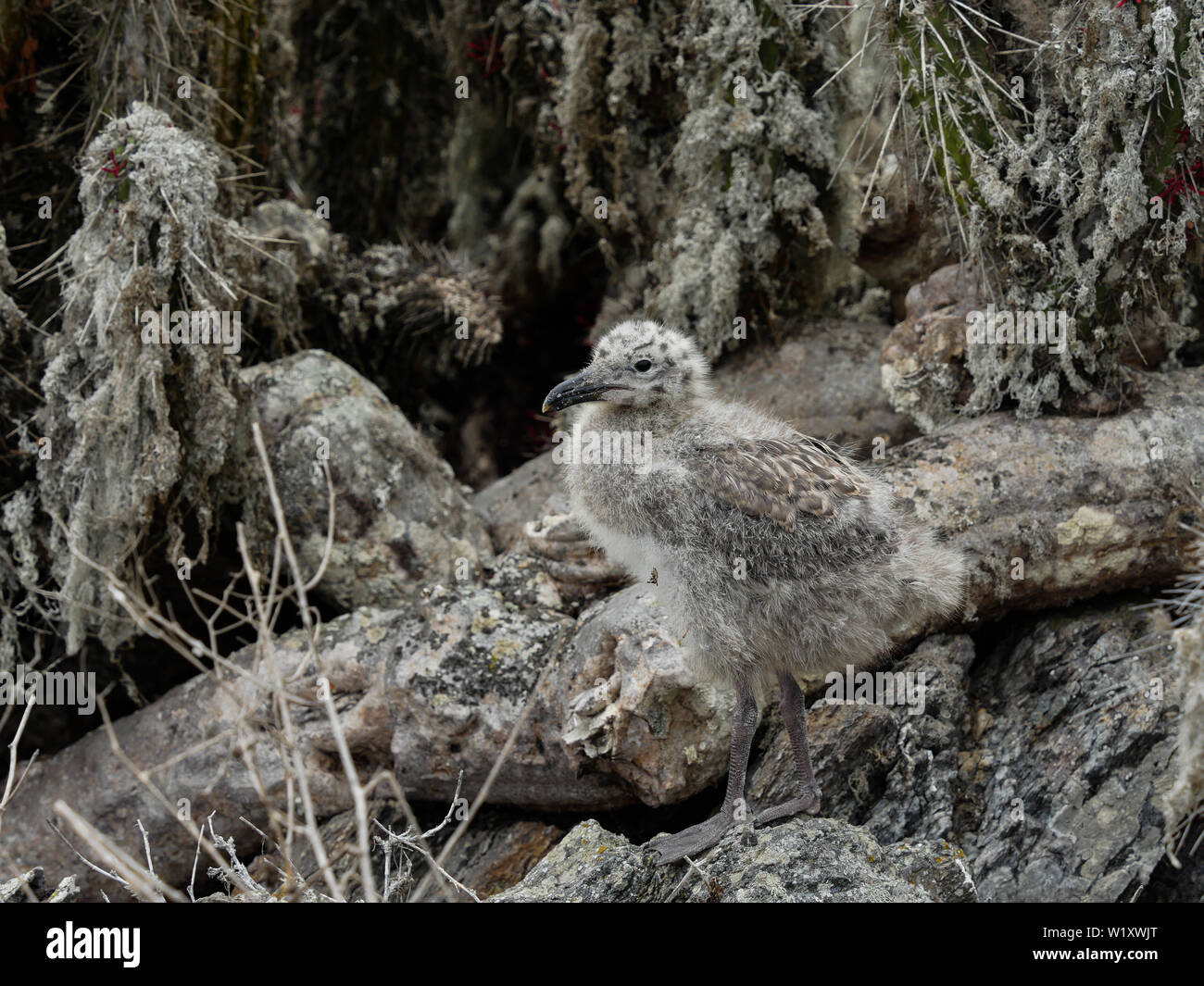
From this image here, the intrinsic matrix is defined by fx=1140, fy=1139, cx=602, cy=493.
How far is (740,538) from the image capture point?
4.10 metres

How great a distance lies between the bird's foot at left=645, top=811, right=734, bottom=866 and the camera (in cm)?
418

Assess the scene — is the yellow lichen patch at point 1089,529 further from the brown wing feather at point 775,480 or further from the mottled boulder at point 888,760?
the brown wing feather at point 775,480

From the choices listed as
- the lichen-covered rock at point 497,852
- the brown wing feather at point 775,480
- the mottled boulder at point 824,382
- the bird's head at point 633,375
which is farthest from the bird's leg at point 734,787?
the mottled boulder at point 824,382

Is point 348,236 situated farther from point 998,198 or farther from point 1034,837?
point 1034,837

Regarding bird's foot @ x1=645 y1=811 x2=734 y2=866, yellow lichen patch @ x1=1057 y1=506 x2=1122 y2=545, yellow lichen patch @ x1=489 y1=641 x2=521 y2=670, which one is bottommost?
bird's foot @ x1=645 y1=811 x2=734 y2=866

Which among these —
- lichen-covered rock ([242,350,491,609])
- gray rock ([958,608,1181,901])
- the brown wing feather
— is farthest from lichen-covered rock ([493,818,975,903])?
lichen-covered rock ([242,350,491,609])

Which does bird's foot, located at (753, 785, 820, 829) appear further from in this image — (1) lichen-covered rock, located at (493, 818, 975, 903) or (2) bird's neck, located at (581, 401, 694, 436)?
(2) bird's neck, located at (581, 401, 694, 436)

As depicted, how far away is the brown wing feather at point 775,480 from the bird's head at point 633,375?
1.05 ft

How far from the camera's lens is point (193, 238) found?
5527 millimetres

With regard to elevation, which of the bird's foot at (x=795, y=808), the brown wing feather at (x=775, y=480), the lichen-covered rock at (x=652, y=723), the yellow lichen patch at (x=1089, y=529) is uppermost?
the brown wing feather at (x=775, y=480)

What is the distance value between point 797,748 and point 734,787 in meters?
0.30

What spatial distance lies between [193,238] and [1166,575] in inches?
189

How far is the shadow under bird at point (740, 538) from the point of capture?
4.10m

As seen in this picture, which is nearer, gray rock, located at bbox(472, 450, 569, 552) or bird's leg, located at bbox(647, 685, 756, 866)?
bird's leg, located at bbox(647, 685, 756, 866)
